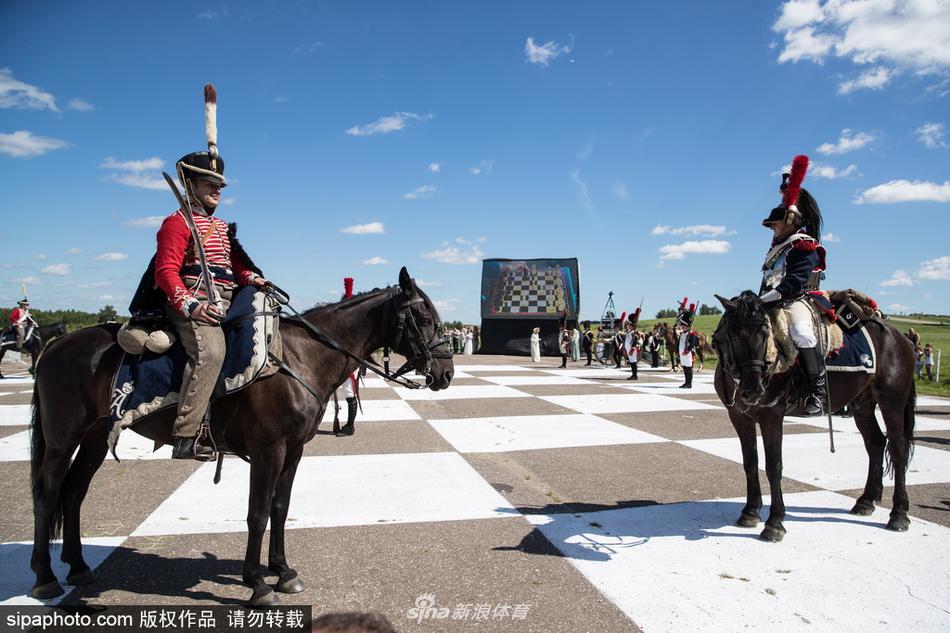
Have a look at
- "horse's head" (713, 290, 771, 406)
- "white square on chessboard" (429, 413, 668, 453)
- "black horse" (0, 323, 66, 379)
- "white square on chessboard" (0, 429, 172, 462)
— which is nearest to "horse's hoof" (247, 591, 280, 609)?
"horse's head" (713, 290, 771, 406)

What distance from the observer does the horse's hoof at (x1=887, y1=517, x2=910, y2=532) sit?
423cm

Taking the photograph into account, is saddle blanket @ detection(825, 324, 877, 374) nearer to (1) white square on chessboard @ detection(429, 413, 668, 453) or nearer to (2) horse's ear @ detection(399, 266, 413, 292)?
(1) white square on chessboard @ detection(429, 413, 668, 453)

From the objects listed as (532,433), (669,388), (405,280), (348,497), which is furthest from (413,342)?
(669,388)

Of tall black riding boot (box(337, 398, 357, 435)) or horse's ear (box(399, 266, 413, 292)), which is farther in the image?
tall black riding boot (box(337, 398, 357, 435))

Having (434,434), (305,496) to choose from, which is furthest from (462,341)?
(305,496)

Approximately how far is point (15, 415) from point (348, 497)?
7544 mm

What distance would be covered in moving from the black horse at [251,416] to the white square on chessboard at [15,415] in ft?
18.5

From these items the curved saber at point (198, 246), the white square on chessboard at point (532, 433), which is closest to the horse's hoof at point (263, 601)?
the curved saber at point (198, 246)

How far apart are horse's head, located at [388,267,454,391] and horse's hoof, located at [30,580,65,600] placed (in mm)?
2377

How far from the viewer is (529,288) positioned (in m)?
28.4

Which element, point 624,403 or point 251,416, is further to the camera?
point 624,403

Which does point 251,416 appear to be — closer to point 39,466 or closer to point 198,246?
point 198,246

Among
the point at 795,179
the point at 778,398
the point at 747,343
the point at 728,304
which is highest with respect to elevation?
the point at 795,179

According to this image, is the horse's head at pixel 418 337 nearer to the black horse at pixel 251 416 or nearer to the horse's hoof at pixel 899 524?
the black horse at pixel 251 416
